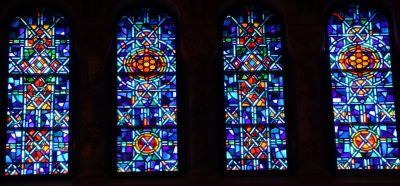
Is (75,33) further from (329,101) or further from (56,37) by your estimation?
(329,101)

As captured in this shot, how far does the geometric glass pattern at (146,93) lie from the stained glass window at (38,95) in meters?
0.80

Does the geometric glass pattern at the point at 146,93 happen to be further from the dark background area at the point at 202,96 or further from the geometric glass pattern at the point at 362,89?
the geometric glass pattern at the point at 362,89

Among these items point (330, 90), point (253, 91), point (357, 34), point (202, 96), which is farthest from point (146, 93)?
point (357, 34)

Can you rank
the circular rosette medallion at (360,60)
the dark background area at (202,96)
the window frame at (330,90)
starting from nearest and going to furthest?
the dark background area at (202,96) < the window frame at (330,90) < the circular rosette medallion at (360,60)

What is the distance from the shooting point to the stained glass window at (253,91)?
11398 millimetres

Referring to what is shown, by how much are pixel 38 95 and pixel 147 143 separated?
1.71 m

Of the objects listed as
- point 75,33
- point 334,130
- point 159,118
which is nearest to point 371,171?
point 334,130

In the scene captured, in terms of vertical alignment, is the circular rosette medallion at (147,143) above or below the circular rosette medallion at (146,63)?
below

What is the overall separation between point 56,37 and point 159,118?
1.96 m

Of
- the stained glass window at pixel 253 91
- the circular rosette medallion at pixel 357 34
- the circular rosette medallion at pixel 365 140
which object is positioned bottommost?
the circular rosette medallion at pixel 365 140

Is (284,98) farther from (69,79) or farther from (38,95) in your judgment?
(38,95)

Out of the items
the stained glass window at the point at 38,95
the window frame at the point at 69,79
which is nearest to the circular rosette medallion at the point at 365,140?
the window frame at the point at 69,79

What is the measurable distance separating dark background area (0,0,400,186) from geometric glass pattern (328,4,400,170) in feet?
0.51

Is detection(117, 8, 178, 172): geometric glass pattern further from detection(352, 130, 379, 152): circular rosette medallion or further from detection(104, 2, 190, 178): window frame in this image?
detection(352, 130, 379, 152): circular rosette medallion
